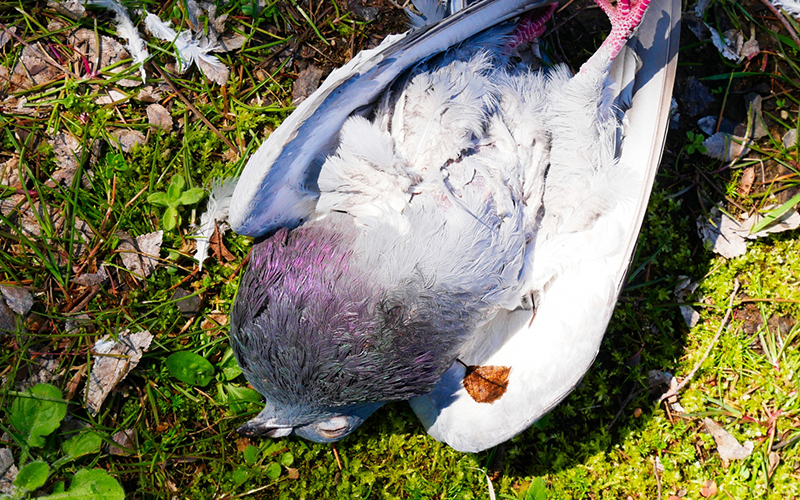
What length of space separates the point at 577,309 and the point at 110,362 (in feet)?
8.82

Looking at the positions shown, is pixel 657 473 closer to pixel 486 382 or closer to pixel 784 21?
pixel 486 382

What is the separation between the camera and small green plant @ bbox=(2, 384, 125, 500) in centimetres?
311

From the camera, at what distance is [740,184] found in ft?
11.9

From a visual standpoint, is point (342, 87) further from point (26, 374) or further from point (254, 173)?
point (26, 374)

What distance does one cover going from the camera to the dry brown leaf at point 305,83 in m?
3.57

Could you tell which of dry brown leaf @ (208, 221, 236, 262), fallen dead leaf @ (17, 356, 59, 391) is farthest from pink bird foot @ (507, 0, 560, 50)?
fallen dead leaf @ (17, 356, 59, 391)

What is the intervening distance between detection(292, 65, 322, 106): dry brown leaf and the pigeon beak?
1.96 metres

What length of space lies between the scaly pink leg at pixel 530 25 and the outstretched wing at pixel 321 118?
0.26 metres

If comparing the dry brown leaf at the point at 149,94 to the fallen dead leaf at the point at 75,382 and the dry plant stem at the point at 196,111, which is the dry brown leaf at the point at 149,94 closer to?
the dry plant stem at the point at 196,111

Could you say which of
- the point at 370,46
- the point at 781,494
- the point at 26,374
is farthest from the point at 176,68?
the point at 781,494

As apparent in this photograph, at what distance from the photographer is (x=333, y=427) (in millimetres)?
2814

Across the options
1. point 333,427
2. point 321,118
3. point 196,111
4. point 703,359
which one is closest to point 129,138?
point 196,111

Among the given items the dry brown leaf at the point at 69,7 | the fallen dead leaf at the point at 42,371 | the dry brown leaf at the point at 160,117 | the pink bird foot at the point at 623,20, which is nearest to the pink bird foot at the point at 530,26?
the pink bird foot at the point at 623,20

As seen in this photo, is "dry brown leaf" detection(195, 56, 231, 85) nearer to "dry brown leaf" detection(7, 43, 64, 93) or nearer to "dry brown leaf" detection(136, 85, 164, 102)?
"dry brown leaf" detection(136, 85, 164, 102)
